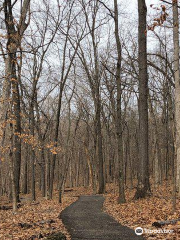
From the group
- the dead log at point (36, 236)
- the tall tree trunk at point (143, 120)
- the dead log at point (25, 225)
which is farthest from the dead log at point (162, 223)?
the tall tree trunk at point (143, 120)

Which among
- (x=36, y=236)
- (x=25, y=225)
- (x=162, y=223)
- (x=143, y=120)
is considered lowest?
(x=25, y=225)

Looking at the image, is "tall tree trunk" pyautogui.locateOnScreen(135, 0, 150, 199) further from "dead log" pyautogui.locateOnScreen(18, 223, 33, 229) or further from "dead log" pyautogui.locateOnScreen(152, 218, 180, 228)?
"dead log" pyautogui.locateOnScreen(18, 223, 33, 229)

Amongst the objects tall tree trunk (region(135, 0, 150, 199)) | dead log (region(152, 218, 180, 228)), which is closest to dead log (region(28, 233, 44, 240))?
dead log (region(152, 218, 180, 228))

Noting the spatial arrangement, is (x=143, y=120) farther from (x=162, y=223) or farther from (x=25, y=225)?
(x=25, y=225)

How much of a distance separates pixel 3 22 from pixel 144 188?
8.95 m

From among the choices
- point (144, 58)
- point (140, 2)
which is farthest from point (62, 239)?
point (140, 2)

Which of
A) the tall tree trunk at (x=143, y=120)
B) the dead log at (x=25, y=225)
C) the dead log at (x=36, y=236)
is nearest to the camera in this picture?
the dead log at (x=36, y=236)

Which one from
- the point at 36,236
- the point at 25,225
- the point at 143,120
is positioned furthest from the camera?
the point at 143,120

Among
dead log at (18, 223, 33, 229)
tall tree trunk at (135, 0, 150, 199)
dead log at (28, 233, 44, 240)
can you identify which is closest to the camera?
dead log at (28, 233, 44, 240)

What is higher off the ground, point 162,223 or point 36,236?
point 162,223

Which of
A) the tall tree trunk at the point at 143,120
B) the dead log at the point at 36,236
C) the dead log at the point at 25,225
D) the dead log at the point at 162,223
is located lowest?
the dead log at the point at 25,225

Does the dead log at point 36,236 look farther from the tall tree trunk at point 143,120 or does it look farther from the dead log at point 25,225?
the tall tree trunk at point 143,120

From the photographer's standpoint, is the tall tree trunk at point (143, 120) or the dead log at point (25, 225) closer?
the dead log at point (25, 225)

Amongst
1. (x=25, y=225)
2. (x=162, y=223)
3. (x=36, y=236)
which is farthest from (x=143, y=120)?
(x=36, y=236)
